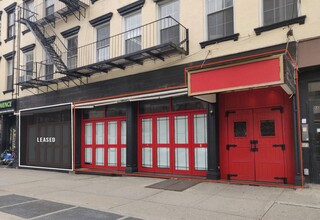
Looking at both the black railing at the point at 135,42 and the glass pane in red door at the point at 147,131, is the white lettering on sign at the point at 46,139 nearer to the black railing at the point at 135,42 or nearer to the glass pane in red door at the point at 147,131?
the black railing at the point at 135,42

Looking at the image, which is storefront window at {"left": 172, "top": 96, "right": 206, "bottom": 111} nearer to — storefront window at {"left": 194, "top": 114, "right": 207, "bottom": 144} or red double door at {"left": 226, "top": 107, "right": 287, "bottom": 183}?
storefront window at {"left": 194, "top": 114, "right": 207, "bottom": 144}

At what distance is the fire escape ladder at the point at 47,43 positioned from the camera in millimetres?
14423

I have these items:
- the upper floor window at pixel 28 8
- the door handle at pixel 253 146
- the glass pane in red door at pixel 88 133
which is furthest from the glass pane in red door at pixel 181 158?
the upper floor window at pixel 28 8

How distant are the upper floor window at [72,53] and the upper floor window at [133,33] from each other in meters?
3.17

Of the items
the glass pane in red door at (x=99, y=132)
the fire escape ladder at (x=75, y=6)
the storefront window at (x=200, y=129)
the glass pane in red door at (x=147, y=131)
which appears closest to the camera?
the storefront window at (x=200, y=129)

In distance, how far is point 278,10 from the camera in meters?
9.16

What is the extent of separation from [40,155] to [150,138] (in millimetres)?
7177

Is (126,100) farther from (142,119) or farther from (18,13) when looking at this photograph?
(18,13)

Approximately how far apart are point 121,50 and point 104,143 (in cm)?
407

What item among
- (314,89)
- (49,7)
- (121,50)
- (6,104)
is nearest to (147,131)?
(121,50)

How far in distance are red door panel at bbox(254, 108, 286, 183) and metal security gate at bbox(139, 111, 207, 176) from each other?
1.84 metres

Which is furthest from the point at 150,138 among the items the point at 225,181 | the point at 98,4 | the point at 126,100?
the point at 98,4

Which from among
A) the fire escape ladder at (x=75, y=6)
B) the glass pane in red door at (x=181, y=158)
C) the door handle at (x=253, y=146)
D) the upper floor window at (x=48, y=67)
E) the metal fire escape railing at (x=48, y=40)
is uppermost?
the fire escape ladder at (x=75, y=6)

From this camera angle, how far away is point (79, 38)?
14.4m
